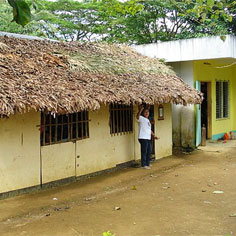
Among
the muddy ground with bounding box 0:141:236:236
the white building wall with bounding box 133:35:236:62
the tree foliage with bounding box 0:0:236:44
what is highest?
the tree foliage with bounding box 0:0:236:44

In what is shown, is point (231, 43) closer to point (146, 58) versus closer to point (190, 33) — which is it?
point (146, 58)

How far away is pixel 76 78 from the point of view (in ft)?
24.2

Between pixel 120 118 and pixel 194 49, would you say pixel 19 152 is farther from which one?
pixel 194 49

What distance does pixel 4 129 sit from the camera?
20.4 ft

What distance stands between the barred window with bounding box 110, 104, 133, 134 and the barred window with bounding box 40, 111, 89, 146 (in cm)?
101

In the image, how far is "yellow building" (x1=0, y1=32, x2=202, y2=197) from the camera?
6.25 metres

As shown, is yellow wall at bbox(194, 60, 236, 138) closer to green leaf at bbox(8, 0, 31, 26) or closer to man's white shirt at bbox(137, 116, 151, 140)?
man's white shirt at bbox(137, 116, 151, 140)

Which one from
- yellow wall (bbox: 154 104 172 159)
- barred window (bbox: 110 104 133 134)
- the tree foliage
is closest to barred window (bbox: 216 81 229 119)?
the tree foliage

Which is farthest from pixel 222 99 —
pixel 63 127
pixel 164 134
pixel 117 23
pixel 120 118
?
pixel 63 127

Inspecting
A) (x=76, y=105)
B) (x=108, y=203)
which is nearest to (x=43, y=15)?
(x=76, y=105)

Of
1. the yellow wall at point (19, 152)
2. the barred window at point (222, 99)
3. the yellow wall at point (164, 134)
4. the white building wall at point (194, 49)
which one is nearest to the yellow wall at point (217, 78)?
the barred window at point (222, 99)

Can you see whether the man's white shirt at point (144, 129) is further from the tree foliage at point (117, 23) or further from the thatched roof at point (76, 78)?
the tree foliage at point (117, 23)

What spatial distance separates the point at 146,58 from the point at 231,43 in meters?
2.69

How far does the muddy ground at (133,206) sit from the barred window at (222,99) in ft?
17.7
